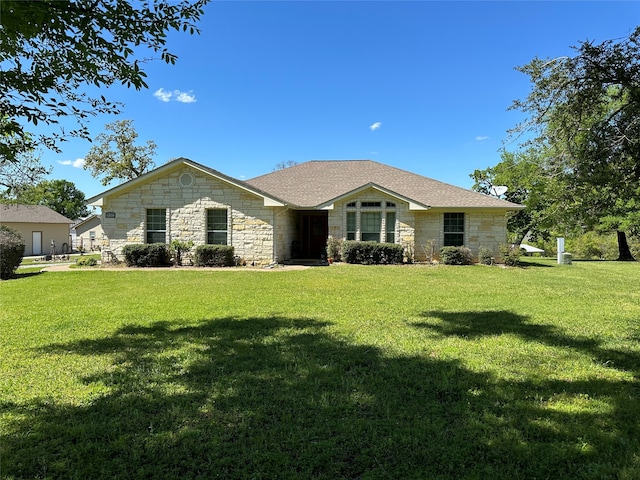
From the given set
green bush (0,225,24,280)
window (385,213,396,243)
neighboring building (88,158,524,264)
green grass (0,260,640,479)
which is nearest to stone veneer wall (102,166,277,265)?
neighboring building (88,158,524,264)

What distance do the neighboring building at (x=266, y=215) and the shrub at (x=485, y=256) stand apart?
67 cm

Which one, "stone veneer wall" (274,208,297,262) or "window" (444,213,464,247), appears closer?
"stone veneer wall" (274,208,297,262)

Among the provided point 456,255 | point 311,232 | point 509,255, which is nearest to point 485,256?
point 509,255

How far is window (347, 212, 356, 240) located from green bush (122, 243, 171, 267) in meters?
8.45

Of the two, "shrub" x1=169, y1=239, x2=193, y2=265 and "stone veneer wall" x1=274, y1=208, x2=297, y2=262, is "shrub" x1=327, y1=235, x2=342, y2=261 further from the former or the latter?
"shrub" x1=169, y1=239, x2=193, y2=265

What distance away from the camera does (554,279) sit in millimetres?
12703

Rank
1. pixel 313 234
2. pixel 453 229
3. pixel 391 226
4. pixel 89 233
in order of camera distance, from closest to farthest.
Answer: pixel 391 226 < pixel 453 229 < pixel 313 234 < pixel 89 233

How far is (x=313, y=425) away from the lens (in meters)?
3.22

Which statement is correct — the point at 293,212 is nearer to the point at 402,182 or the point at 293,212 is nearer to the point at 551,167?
the point at 402,182

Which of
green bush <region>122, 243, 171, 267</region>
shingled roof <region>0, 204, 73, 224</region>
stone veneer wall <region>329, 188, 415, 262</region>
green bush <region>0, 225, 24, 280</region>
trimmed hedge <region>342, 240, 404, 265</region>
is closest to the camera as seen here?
green bush <region>0, 225, 24, 280</region>

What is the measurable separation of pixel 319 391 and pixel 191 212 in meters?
15.0

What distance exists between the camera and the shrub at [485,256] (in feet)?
57.8

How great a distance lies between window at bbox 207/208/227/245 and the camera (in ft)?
57.2

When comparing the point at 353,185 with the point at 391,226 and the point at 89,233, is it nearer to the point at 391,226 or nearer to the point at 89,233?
the point at 391,226
